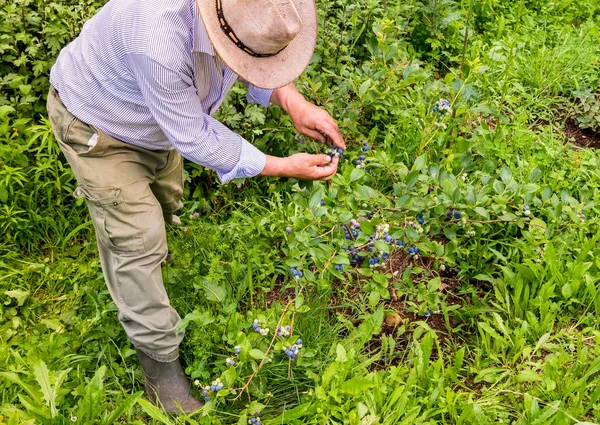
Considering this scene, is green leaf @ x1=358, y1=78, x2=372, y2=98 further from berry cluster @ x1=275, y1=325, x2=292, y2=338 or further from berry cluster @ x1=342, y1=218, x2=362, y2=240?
berry cluster @ x1=275, y1=325, x2=292, y2=338

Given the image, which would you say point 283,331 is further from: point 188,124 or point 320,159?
point 188,124

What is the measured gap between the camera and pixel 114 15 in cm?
216

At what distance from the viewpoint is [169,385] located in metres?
2.64

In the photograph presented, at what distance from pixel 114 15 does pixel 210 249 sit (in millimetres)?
1339

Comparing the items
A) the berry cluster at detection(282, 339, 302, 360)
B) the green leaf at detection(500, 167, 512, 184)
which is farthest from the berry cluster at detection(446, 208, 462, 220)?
the berry cluster at detection(282, 339, 302, 360)

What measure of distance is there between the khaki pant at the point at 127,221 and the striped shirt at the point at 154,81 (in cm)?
7

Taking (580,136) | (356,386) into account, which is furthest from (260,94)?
(580,136)

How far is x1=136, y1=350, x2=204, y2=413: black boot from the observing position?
2.64 m

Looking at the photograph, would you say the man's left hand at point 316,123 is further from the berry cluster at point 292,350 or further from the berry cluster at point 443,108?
the berry cluster at point 292,350

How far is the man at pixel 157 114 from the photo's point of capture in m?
2.00

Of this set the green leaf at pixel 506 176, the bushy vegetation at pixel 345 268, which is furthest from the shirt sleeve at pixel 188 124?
the green leaf at pixel 506 176

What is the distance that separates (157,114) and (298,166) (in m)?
0.58

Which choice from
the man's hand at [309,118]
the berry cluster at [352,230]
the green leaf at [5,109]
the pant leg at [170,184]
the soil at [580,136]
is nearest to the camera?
the berry cluster at [352,230]

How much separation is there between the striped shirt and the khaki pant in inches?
2.7
